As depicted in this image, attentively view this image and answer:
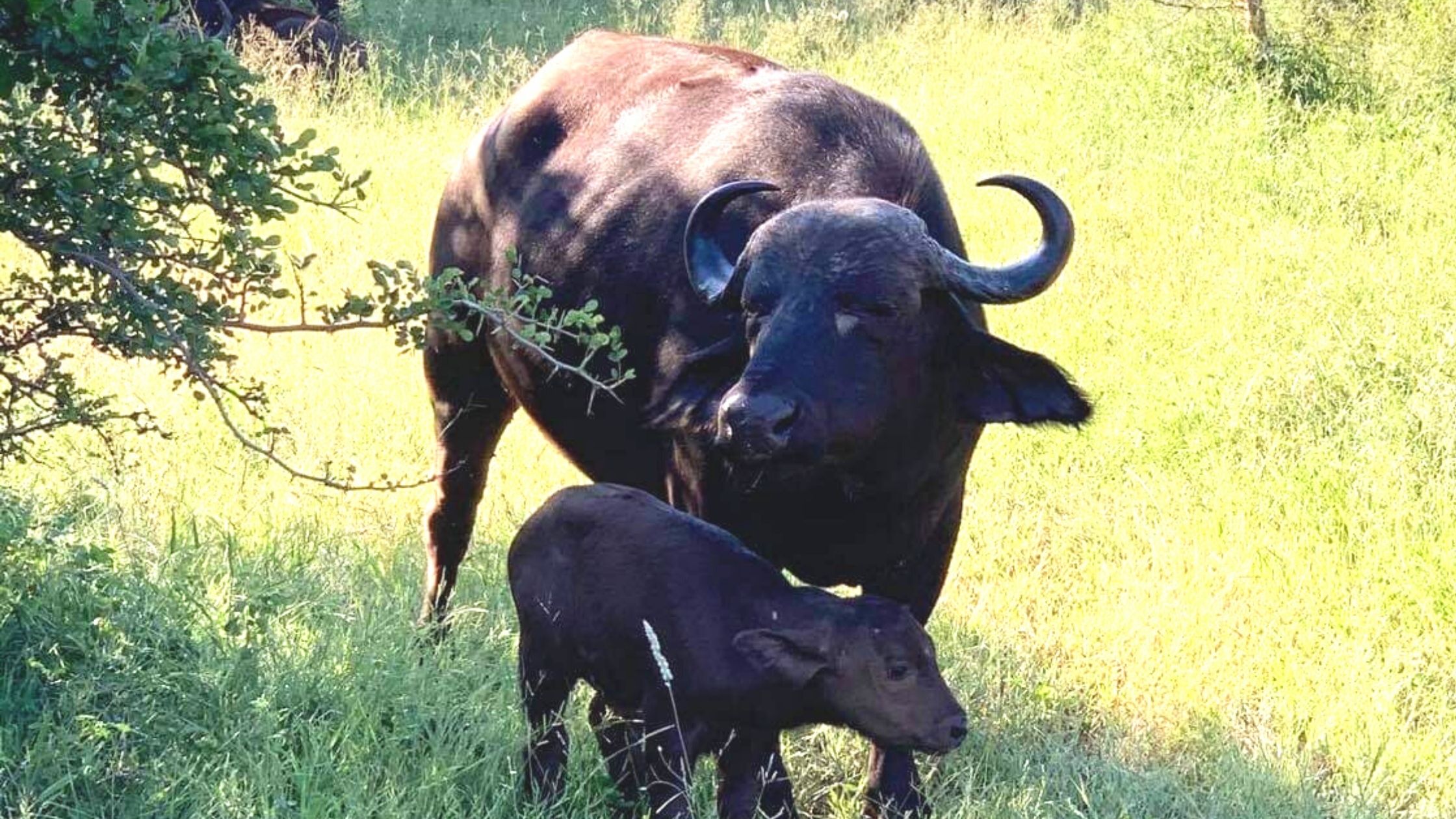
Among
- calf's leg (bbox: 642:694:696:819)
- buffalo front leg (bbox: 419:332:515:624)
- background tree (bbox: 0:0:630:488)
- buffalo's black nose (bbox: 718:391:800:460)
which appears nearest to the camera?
buffalo's black nose (bbox: 718:391:800:460)

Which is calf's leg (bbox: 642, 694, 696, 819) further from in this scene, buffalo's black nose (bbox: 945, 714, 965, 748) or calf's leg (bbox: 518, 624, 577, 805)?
buffalo's black nose (bbox: 945, 714, 965, 748)

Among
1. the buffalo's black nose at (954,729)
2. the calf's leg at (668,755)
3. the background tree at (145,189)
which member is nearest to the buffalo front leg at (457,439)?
the background tree at (145,189)

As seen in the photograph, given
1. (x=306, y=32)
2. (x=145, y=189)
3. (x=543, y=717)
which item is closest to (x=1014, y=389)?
(x=543, y=717)

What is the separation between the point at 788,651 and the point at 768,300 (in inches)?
31.2

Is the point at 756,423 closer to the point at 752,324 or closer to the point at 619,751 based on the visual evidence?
the point at 752,324

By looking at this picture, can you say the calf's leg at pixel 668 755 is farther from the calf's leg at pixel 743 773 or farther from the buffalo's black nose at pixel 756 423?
the buffalo's black nose at pixel 756 423

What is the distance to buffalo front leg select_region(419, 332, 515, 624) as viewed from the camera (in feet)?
20.5

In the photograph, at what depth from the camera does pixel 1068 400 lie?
4.34 meters

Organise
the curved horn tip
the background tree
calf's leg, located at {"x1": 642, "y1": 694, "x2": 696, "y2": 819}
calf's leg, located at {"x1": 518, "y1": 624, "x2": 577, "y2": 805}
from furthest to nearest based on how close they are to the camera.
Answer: calf's leg, located at {"x1": 518, "y1": 624, "x2": 577, "y2": 805} → the curved horn tip → the background tree → calf's leg, located at {"x1": 642, "y1": 694, "x2": 696, "y2": 819}

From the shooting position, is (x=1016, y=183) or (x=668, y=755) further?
(x=1016, y=183)

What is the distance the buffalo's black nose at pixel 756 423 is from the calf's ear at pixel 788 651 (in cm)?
36

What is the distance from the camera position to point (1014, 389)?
436 centimetres

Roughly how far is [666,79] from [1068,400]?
197 cm

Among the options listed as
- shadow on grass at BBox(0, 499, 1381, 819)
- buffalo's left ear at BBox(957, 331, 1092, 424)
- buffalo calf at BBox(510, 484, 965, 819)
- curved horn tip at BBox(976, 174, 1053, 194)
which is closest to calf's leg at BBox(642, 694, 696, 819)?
buffalo calf at BBox(510, 484, 965, 819)
